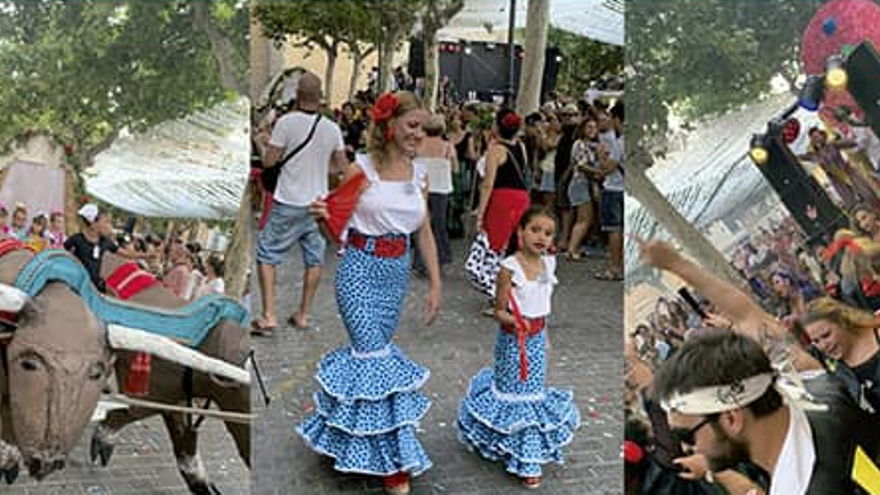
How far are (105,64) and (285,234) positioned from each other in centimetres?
125

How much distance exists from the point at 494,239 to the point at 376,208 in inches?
48.3

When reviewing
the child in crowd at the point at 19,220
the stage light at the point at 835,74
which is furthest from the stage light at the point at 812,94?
the child in crowd at the point at 19,220

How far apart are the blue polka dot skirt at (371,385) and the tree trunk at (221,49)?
1.09 metres

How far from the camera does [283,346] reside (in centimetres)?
344

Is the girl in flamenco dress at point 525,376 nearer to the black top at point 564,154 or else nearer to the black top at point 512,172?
the black top at point 512,172

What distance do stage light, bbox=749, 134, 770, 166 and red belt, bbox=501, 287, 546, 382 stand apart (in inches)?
50.2

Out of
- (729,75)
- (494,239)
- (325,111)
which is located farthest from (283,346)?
(729,75)

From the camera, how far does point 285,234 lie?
3334 millimetres

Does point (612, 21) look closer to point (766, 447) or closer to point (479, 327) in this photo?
point (766, 447)

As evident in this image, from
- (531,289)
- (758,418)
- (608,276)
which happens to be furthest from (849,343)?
(608,276)

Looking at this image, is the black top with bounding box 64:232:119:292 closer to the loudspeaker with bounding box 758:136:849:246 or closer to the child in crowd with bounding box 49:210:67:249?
the child in crowd with bounding box 49:210:67:249

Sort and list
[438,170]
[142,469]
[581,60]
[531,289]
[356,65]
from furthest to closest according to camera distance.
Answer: [438,170] < [581,60] < [531,289] < [356,65] < [142,469]

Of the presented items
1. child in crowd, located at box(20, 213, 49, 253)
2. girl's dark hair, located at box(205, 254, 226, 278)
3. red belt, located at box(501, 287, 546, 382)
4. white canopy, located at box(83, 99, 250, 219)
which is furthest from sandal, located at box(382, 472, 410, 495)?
child in crowd, located at box(20, 213, 49, 253)

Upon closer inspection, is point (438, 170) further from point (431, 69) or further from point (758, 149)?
point (758, 149)
